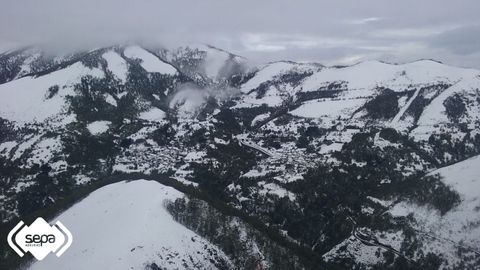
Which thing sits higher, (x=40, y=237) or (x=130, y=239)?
(x=40, y=237)

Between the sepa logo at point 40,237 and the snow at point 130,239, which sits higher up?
the sepa logo at point 40,237

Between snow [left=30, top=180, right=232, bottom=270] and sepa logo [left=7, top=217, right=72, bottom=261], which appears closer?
sepa logo [left=7, top=217, right=72, bottom=261]

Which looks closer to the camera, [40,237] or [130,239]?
[40,237]

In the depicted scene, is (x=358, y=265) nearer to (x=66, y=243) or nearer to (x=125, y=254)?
(x=125, y=254)

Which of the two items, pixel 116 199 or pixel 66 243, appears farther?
A: pixel 116 199

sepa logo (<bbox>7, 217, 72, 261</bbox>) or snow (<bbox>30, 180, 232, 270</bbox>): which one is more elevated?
sepa logo (<bbox>7, 217, 72, 261</bbox>)

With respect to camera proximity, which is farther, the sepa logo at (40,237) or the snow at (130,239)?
the snow at (130,239)

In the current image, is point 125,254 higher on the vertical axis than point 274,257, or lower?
higher

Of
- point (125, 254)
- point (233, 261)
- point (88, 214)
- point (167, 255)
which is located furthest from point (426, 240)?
point (88, 214)
